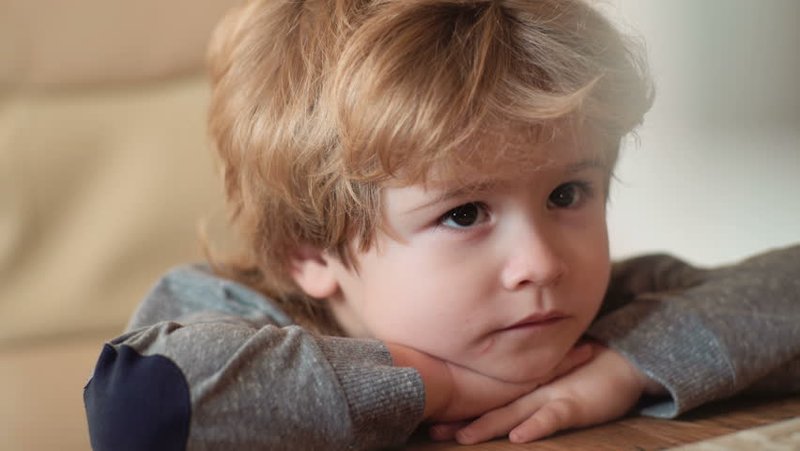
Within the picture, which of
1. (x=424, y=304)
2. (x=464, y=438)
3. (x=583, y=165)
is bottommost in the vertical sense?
(x=464, y=438)

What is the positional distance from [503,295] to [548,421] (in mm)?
111

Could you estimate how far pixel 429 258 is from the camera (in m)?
0.84

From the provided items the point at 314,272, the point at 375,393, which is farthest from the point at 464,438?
the point at 314,272

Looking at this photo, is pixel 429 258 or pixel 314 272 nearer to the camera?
pixel 429 258

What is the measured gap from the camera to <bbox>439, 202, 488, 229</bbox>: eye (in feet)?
2.73

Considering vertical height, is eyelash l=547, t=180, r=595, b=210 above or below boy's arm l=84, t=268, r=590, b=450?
above

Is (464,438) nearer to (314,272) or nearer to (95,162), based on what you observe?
(314,272)

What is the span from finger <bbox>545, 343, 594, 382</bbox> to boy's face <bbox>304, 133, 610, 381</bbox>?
0.02 metres

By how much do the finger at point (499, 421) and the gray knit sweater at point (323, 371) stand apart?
7 centimetres

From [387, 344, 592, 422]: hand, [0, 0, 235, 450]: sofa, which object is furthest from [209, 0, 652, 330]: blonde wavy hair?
[0, 0, 235, 450]: sofa

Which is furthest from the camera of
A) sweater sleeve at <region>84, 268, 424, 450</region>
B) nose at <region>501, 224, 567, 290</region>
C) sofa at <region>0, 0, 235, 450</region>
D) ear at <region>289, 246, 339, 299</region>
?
sofa at <region>0, 0, 235, 450</region>

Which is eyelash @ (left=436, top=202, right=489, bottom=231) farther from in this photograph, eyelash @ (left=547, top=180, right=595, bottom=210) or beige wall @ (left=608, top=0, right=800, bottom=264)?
beige wall @ (left=608, top=0, right=800, bottom=264)

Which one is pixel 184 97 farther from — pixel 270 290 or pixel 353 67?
pixel 353 67

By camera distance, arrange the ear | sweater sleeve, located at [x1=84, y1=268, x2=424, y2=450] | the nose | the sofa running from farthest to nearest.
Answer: the sofa → the ear → the nose → sweater sleeve, located at [x1=84, y1=268, x2=424, y2=450]
